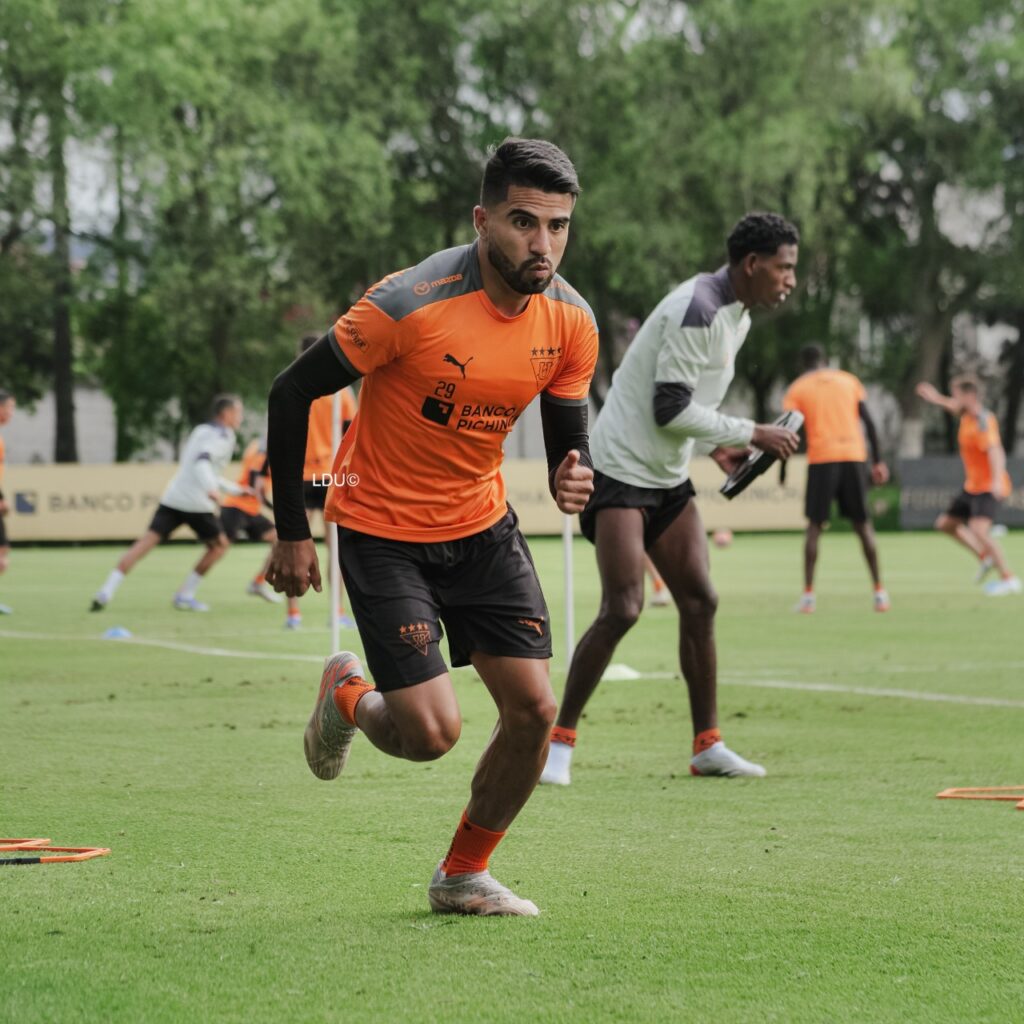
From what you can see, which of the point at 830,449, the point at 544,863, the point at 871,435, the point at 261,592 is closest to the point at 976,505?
the point at 830,449

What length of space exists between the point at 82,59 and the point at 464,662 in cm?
3896

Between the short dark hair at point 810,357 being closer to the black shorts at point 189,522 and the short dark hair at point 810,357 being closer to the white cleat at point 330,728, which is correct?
the black shorts at point 189,522

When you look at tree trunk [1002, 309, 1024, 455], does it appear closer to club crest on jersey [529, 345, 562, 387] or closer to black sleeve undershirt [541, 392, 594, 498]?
black sleeve undershirt [541, 392, 594, 498]

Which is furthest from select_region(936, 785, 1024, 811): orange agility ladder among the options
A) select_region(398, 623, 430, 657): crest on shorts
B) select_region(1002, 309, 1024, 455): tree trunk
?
select_region(1002, 309, 1024, 455): tree trunk

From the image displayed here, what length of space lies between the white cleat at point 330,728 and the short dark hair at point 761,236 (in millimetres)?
2895

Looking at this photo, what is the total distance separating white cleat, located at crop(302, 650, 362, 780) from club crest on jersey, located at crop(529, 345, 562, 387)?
1.09 metres

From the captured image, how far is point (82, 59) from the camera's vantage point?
4138cm

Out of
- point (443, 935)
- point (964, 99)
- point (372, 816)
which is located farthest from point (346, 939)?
point (964, 99)

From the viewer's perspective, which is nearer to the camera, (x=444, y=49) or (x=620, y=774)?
A: (x=620, y=774)

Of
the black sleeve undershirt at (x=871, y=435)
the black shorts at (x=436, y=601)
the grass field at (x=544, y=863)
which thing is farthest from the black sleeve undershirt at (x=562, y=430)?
the black sleeve undershirt at (x=871, y=435)

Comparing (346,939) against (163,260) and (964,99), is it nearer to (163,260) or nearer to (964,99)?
(163,260)

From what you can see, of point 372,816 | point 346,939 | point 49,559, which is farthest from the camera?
point 49,559

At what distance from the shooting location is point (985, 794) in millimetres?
6875

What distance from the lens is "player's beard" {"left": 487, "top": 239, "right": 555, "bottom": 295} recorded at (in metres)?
4.78
